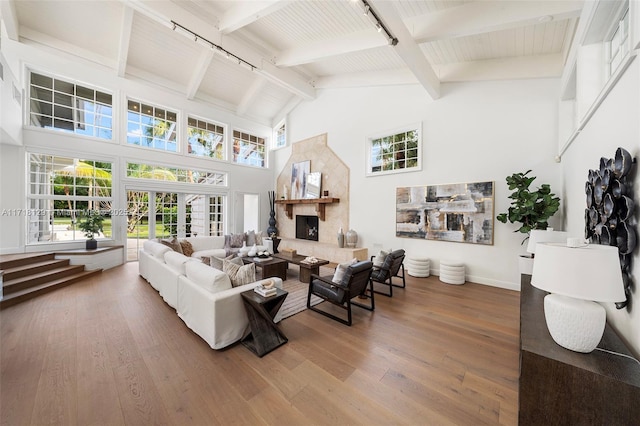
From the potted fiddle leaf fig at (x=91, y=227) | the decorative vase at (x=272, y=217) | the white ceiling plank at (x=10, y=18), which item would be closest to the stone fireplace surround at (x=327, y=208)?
the decorative vase at (x=272, y=217)

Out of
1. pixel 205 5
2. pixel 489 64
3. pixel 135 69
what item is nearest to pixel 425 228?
pixel 489 64

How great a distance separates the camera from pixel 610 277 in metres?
1.19

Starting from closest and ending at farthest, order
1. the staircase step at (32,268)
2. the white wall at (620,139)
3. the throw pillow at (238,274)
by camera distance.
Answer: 1. the white wall at (620,139)
2. the throw pillow at (238,274)
3. the staircase step at (32,268)

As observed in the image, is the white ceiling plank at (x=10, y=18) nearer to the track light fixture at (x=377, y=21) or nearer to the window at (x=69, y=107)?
the window at (x=69, y=107)

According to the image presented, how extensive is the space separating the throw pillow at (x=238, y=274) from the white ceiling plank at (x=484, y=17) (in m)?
4.43

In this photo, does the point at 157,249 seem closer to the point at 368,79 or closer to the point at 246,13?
the point at 246,13

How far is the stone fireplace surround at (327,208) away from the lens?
258 inches

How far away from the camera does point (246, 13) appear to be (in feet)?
13.8

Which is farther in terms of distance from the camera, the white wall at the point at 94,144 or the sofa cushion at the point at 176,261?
the white wall at the point at 94,144

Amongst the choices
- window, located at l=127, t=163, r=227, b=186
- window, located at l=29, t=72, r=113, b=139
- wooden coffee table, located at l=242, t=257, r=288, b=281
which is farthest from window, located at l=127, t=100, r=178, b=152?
wooden coffee table, located at l=242, t=257, r=288, b=281

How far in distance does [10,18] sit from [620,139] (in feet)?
28.2

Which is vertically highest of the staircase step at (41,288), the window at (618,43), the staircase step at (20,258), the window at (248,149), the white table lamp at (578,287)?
the window at (248,149)

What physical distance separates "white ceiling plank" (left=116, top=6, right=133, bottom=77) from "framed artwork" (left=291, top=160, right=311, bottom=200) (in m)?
4.95

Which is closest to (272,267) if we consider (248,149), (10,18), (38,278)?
(38,278)
